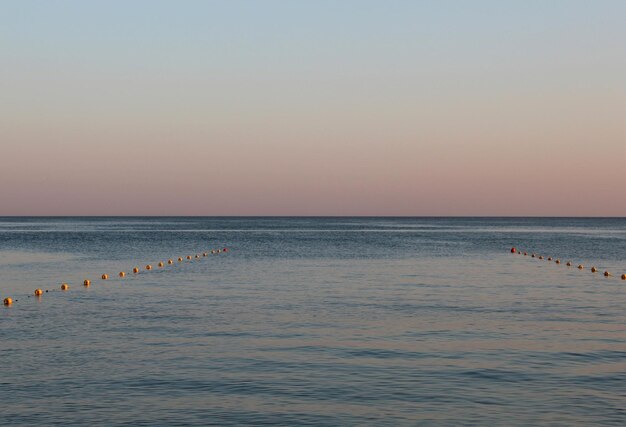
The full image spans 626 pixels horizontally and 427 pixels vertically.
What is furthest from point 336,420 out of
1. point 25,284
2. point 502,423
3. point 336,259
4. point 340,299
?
point 336,259

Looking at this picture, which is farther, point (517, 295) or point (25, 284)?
point (25, 284)

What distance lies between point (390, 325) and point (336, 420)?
45.4 feet

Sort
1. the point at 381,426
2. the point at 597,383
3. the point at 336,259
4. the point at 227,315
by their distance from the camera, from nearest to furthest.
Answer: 1. the point at 381,426
2. the point at 597,383
3. the point at 227,315
4. the point at 336,259

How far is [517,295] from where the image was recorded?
44.2m

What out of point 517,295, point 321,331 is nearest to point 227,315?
point 321,331

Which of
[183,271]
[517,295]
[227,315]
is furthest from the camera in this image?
[183,271]

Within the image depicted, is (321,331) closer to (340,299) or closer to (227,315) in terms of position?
(227,315)

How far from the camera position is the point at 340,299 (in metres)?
41.2

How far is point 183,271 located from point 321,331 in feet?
114

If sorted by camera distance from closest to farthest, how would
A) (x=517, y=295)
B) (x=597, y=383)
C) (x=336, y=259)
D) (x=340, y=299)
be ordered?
(x=597, y=383), (x=340, y=299), (x=517, y=295), (x=336, y=259)

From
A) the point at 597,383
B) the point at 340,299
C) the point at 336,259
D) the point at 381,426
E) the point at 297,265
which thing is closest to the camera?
the point at 381,426

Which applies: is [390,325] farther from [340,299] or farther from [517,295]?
[517,295]

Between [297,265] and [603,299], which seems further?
[297,265]

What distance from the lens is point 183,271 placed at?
63125mm
